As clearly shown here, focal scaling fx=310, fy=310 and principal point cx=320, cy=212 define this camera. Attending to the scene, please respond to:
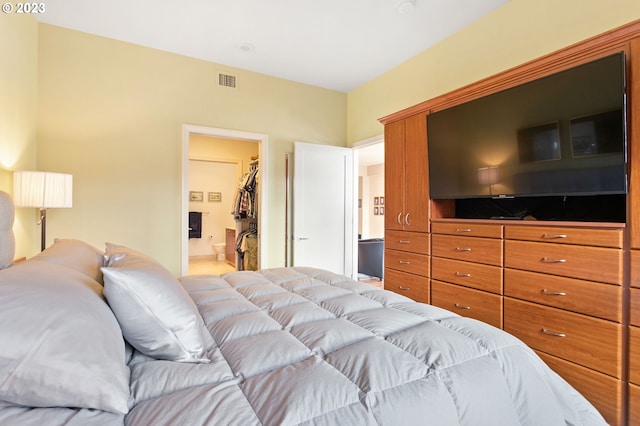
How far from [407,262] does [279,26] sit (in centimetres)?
240

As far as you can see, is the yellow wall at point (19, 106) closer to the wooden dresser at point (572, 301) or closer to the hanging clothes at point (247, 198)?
the hanging clothes at point (247, 198)

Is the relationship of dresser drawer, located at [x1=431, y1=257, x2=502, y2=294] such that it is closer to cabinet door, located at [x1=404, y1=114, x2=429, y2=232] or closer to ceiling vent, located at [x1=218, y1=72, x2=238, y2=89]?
cabinet door, located at [x1=404, y1=114, x2=429, y2=232]

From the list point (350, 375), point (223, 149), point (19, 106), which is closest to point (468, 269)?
point (350, 375)

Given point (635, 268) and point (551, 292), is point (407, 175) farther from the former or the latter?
point (635, 268)

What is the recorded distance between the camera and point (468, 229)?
7.53 ft

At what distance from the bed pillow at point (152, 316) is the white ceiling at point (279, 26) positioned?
2.36m

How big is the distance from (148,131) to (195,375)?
2923mm

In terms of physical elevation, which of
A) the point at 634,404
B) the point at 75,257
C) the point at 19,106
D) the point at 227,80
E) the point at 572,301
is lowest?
the point at 634,404

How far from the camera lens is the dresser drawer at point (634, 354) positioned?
1.50 meters

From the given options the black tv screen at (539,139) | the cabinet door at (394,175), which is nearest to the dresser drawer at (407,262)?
the cabinet door at (394,175)

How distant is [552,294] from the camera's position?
71.0 inches

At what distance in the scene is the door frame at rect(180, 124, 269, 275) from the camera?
324 cm

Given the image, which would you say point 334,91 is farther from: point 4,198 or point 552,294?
point 4,198

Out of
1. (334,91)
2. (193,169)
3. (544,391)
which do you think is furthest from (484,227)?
(193,169)
